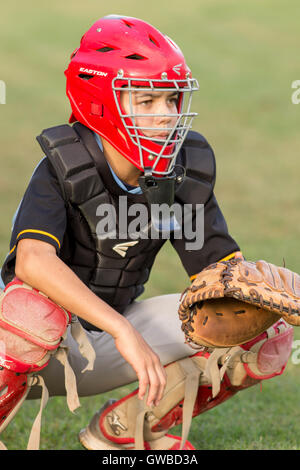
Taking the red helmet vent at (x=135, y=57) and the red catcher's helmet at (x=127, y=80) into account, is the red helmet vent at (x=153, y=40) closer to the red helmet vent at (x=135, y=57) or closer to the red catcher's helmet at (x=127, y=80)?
the red catcher's helmet at (x=127, y=80)

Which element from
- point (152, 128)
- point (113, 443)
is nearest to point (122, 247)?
point (152, 128)

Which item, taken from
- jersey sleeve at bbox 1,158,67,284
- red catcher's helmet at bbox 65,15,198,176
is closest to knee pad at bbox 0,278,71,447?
jersey sleeve at bbox 1,158,67,284

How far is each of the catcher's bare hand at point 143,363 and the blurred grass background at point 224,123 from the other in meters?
1.33

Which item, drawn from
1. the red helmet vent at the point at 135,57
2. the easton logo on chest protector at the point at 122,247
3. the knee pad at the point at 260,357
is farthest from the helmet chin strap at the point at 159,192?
the knee pad at the point at 260,357

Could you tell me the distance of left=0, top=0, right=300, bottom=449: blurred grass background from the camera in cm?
477

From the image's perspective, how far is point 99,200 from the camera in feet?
12.1

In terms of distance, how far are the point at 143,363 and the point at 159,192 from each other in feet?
2.74

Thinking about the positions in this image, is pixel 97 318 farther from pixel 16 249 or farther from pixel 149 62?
pixel 149 62

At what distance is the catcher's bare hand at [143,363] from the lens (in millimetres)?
3188

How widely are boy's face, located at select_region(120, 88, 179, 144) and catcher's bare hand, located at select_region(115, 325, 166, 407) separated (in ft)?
3.03

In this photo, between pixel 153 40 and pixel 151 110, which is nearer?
pixel 151 110

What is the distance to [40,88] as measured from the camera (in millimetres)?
16188

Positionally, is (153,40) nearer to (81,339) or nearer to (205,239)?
(205,239)

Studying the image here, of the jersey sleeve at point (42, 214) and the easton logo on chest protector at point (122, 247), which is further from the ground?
the jersey sleeve at point (42, 214)
